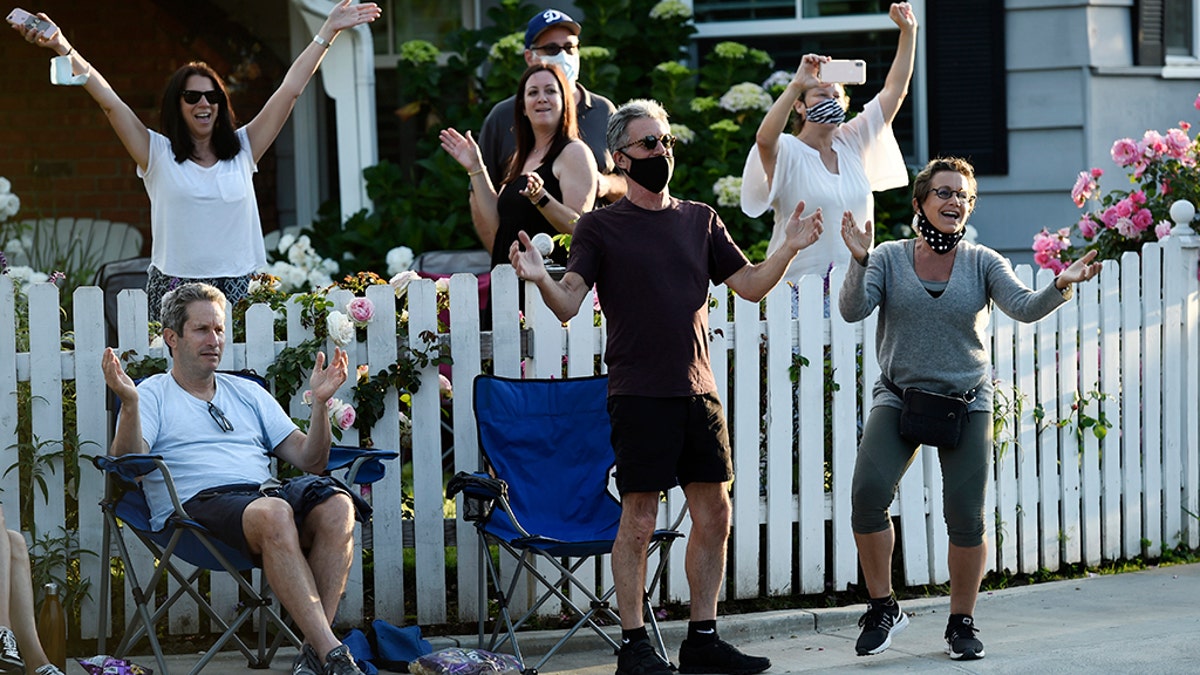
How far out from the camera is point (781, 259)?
490cm

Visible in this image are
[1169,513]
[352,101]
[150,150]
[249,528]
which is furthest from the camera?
[352,101]

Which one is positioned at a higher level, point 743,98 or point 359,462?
point 743,98

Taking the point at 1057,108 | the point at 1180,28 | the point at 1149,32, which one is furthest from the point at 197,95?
the point at 1180,28

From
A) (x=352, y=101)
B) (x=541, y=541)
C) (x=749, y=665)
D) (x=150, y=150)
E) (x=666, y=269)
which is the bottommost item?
(x=749, y=665)

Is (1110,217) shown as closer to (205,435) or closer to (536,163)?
(536,163)

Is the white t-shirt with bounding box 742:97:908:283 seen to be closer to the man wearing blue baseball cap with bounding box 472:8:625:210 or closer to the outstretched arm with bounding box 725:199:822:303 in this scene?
the man wearing blue baseball cap with bounding box 472:8:625:210

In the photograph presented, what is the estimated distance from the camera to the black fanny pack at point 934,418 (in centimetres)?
498

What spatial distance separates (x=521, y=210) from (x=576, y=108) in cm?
67

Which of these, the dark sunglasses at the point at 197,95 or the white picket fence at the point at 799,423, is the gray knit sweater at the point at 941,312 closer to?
the white picket fence at the point at 799,423

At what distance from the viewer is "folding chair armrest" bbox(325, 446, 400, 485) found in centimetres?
505

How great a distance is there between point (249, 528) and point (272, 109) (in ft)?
6.41

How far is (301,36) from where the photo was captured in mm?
9320

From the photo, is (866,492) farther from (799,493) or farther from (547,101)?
(547,101)

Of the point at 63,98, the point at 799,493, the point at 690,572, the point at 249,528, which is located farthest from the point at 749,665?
the point at 63,98
